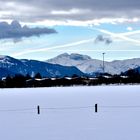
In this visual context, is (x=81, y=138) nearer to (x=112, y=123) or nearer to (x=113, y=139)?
(x=113, y=139)

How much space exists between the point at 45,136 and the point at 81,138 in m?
3.22

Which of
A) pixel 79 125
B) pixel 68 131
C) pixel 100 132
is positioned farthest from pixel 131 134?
pixel 79 125

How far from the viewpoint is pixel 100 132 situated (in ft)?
125

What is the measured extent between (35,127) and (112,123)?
773 cm

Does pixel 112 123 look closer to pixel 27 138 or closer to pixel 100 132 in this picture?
pixel 100 132

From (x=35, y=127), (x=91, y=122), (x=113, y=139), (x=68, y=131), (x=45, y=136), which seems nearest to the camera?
(x=113, y=139)

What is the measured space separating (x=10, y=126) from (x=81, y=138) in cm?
1273

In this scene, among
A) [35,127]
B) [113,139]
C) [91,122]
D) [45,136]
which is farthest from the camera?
[91,122]

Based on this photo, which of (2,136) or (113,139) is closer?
(113,139)

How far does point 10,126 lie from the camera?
45.1 m

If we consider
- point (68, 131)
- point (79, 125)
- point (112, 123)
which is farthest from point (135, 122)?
point (68, 131)

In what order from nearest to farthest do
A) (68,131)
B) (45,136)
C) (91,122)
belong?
(45,136)
(68,131)
(91,122)

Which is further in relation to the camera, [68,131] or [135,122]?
[135,122]

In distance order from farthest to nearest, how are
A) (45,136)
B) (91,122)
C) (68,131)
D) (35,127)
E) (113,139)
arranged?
(91,122) → (35,127) → (68,131) → (45,136) → (113,139)
